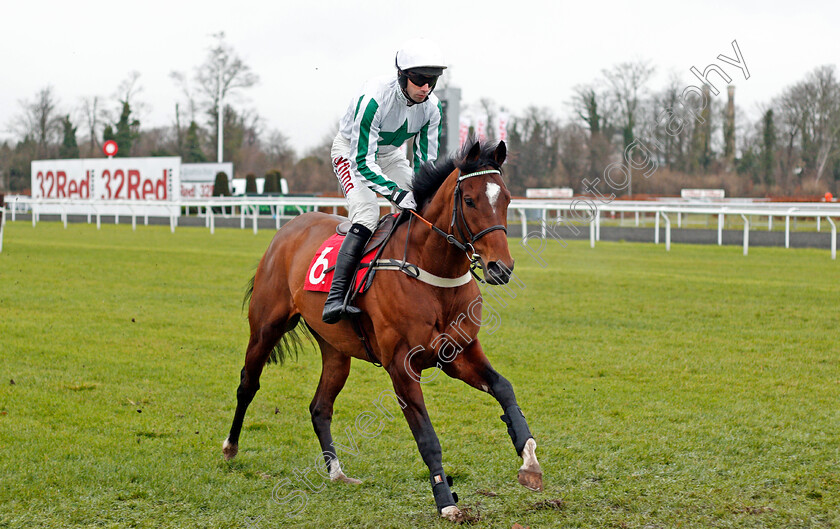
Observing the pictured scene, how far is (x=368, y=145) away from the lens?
172 inches

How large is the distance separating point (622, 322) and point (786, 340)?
1799mm

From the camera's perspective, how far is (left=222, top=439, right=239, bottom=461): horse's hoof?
4824 millimetres

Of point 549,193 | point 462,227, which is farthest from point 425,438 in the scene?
point 549,193

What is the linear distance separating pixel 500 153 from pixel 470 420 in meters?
2.34

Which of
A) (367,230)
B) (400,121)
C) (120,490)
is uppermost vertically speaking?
(400,121)

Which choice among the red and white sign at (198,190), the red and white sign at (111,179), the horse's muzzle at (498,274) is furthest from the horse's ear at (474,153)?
the red and white sign at (198,190)

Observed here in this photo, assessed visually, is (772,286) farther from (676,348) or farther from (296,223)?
(296,223)

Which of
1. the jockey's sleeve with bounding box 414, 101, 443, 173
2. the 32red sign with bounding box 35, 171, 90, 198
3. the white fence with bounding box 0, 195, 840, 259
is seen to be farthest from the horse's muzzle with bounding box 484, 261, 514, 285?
the 32red sign with bounding box 35, 171, 90, 198

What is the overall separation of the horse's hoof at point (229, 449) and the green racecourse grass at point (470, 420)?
5cm

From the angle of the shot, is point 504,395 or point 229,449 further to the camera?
point 229,449

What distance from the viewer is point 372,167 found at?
4.39m

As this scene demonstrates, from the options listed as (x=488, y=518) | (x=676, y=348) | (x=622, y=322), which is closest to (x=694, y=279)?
(x=622, y=322)

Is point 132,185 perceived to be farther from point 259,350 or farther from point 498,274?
point 498,274

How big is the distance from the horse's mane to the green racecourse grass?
5.15 ft
